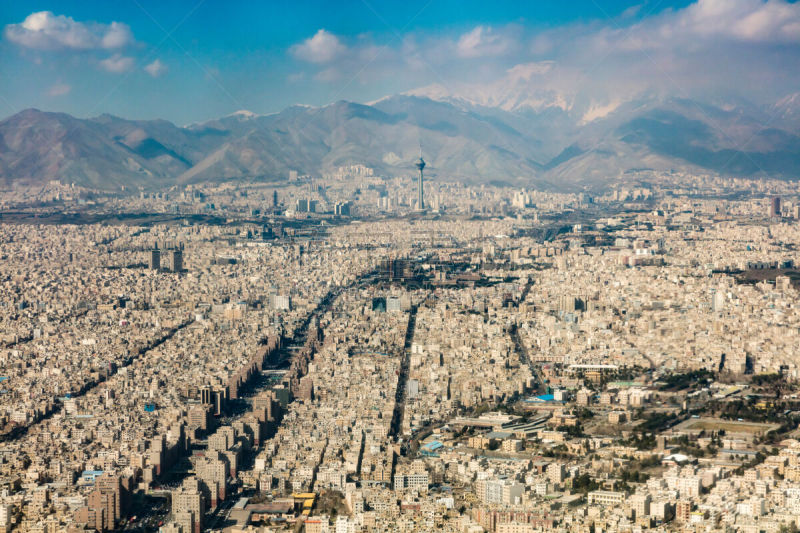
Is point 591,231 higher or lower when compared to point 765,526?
higher

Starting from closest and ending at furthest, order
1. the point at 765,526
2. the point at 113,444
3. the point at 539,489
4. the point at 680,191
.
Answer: the point at 765,526, the point at 539,489, the point at 113,444, the point at 680,191

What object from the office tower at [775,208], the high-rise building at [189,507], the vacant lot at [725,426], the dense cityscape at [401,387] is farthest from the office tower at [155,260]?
the office tower at [775,208]

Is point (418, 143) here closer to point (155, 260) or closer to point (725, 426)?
point (155, 260)

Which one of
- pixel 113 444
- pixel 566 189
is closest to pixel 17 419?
pixel 113 444

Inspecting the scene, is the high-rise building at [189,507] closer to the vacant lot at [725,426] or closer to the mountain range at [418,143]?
the vacant lot at [725,426]

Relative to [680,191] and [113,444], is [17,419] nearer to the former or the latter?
[113,444]

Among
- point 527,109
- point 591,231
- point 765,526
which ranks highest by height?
point 527,109

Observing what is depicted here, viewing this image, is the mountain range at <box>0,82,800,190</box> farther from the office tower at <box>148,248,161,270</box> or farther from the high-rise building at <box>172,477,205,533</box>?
the high-rise building at <box>172,477,205,533</box>
